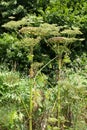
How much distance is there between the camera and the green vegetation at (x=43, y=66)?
15.9 feet

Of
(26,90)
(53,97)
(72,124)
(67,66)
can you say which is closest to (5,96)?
(26,90)

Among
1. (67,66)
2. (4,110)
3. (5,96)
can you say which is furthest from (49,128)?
(67,66)

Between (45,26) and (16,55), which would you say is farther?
(16,55)

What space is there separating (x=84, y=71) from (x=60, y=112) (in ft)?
12.6

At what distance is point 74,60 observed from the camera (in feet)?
32.3

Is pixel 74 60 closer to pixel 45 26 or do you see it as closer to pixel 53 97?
pixel 53 97

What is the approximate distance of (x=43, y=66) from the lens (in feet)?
22.1

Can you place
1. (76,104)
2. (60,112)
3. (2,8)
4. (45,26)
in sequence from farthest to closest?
(2,8) → (76,104) → (60,112) → (45,26)

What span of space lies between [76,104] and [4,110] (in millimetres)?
1140

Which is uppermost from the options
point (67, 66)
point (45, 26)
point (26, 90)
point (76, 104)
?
point (45, 26)

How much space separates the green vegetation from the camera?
485cm

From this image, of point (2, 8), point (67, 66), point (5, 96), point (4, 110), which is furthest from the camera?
point (2, 8)

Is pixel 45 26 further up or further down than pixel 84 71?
further up

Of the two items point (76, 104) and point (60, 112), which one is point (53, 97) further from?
point (60, 112)
